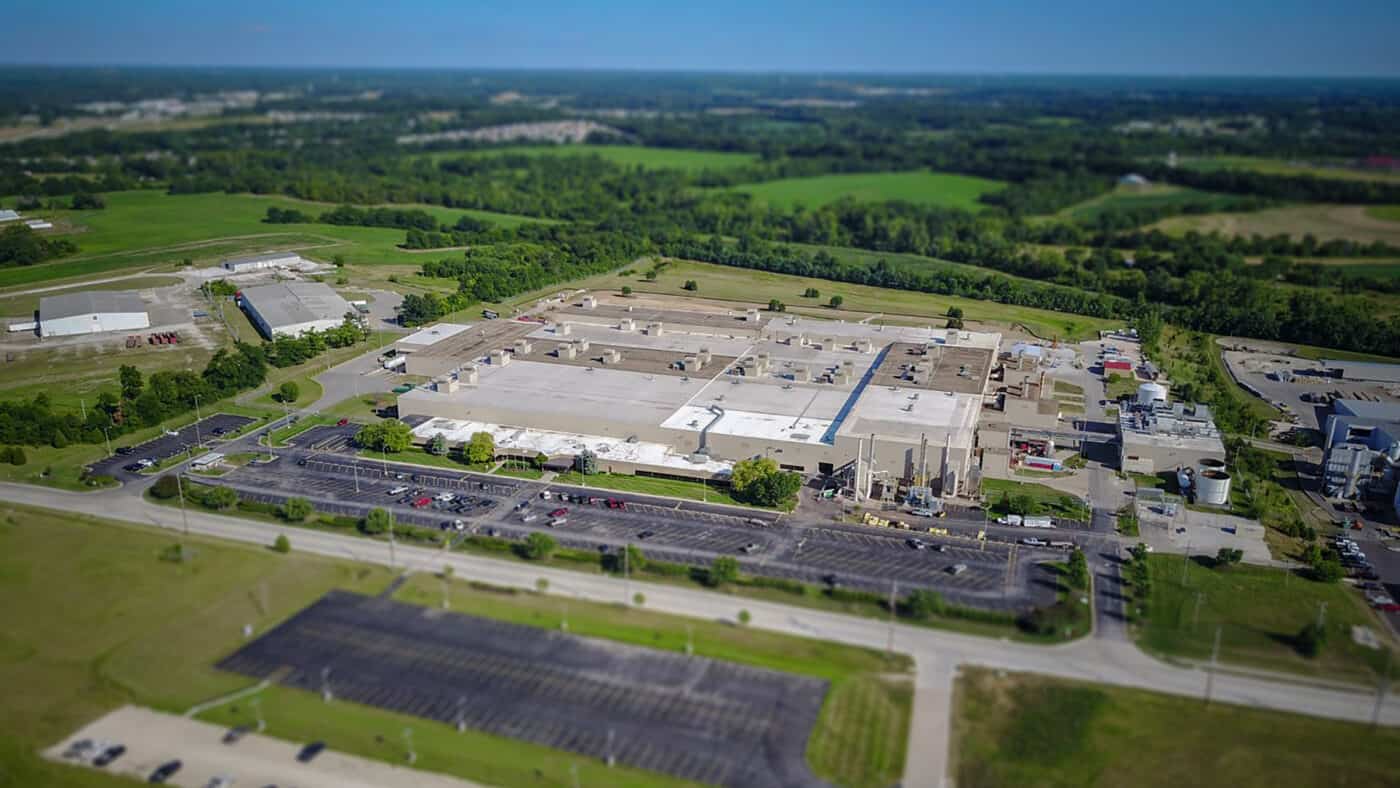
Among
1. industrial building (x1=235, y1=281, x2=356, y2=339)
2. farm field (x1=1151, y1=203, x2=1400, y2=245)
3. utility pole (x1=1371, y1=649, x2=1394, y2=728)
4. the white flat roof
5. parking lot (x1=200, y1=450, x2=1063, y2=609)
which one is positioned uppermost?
farm field (x1=1151, y1=203, x2=1400, y2=245)

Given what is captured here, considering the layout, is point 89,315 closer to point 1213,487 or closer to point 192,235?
point 192,235

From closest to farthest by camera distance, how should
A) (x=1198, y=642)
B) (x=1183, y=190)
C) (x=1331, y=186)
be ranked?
→ 1. (x=1198, y=642)
2. (x=1331, y=186)
3. (x=1183, y=190)

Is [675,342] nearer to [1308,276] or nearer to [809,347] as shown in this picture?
[809,347]

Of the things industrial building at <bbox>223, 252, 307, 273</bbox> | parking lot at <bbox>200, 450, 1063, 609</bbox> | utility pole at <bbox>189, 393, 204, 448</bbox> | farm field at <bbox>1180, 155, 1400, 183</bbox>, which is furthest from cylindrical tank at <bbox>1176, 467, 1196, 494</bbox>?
farm field at <bbox>1180, 155, 1400, 183</bbox>

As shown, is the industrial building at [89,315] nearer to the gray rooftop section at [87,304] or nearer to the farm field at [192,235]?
the gray rooftop section at [87,304]

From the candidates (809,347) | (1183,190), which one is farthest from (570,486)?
(1183,190)

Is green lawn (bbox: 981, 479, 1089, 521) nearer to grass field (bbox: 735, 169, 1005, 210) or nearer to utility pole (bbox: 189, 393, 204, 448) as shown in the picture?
utility pole (bbox: 189, 393, 204, 448)

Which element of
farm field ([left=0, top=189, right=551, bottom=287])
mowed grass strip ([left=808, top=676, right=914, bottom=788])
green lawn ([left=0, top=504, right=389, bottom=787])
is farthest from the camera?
farm field ([left=0, top=189, right=551, bottom=287])
